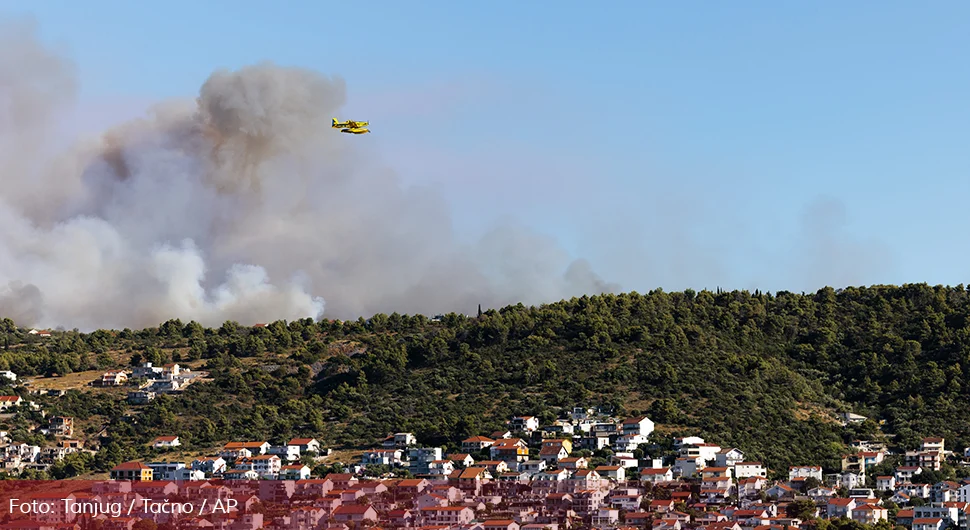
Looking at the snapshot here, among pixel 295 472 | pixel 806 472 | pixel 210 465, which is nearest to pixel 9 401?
pixel 210 465

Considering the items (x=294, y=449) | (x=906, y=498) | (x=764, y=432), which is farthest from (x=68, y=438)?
(x=906, y=498)

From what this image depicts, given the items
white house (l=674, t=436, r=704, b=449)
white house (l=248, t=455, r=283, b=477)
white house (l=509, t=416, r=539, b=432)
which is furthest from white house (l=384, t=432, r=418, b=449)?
white house (l=674, t=436, r=704, b=449)

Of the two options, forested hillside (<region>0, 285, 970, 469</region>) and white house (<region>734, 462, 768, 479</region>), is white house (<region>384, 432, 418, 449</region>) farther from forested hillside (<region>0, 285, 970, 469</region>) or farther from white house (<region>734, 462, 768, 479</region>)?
white house (<region>734, 462, 768, 479</region>)

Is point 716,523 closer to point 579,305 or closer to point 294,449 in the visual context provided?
point 294,449

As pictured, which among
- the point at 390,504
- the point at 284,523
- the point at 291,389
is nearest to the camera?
the point at 284,523

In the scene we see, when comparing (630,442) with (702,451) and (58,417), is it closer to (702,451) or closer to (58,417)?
(702,451)

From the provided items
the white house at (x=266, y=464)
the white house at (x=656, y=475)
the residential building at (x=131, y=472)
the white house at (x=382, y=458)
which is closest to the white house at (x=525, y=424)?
the white house at (x=382, y=458)
